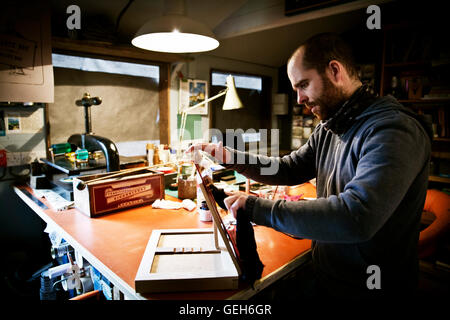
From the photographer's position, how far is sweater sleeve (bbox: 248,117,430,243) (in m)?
0.77

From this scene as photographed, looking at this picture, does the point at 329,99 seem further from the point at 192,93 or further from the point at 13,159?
the point at 192,93

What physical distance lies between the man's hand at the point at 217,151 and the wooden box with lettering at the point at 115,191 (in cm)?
53

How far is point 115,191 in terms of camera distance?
66.1 inches

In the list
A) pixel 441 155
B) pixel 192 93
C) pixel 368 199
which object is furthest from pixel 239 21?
pixel 368 199

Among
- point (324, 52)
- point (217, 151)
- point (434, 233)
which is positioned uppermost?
point (324, 52)

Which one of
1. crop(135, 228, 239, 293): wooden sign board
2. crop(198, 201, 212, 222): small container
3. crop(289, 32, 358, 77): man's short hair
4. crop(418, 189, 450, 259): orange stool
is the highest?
crop(289, 32, 358, 77): man's short hair

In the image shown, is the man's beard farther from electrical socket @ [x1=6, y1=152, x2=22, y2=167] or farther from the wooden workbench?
electrical socket @ [x1=6, y1=152, x2=22, y2=167]

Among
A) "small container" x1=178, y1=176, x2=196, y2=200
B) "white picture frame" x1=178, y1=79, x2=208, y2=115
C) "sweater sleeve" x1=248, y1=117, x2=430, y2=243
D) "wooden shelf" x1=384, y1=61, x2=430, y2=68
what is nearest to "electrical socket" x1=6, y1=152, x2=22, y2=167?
"small container" x1=178, y1=176, x2=196, y2=200

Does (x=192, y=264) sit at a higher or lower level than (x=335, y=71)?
lower

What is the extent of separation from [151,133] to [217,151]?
2.12 m

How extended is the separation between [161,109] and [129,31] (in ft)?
2.83

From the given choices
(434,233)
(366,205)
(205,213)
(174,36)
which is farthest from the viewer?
(174,36)

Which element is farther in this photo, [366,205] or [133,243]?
[133,243]
